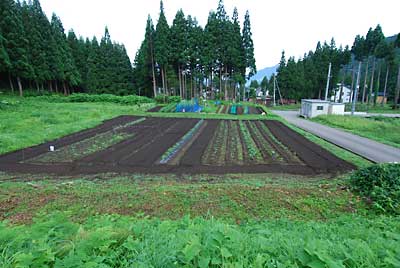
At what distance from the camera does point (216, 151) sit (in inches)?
355

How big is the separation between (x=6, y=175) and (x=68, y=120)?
10209mm

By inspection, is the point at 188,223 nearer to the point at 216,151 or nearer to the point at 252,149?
the point at 216,151

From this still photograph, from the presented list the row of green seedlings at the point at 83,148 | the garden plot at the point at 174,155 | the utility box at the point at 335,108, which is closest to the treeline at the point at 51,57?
the row of green seedlings at the point at 83,148

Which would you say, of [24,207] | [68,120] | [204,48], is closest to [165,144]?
[24,207]

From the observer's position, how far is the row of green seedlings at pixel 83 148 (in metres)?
7.68

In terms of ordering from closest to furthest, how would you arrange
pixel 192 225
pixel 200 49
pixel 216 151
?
pixel 192 225 → pixel 216 151 → pixel 200 49

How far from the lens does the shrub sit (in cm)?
421

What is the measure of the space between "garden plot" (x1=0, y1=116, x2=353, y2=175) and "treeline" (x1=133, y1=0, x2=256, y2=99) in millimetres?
25033

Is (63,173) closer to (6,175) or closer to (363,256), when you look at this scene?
(6,175)

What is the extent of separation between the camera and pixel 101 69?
40281mm

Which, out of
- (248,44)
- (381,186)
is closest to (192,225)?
(381,186)

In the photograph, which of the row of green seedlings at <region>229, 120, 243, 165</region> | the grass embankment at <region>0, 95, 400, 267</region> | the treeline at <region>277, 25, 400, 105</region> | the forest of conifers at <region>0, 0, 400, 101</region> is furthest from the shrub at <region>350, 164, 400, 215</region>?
the treeline at <region>277, 25, 400, 105</region>

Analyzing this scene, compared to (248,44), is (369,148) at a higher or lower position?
lower

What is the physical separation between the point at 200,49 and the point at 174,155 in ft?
97.8
